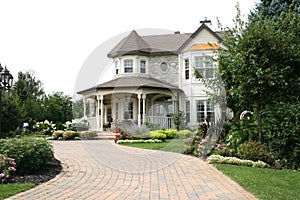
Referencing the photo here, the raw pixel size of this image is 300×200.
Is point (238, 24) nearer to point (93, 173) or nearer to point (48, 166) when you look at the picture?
point (93, 173)

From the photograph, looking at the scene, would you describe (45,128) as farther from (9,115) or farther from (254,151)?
(254,151)

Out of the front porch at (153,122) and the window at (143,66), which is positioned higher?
the window at (143,66)

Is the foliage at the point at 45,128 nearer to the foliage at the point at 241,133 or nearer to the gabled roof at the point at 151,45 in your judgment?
the gabled roof at the point at 151,45

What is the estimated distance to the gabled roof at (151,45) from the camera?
2253 cm

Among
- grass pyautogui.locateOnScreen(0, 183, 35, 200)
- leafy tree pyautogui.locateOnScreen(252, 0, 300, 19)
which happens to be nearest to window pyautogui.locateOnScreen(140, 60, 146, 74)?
leafy tree pyautogui.locateOnScreen(252, 0, 300, 19)

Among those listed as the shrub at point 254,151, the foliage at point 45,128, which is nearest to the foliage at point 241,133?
the shrub at point 254,151

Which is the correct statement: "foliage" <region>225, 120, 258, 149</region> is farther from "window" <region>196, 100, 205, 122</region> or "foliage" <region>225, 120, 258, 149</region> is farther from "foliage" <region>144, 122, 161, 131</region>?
"window" <region>196, 100, 205, 122</region>

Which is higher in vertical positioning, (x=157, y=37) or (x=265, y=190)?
(x=157, y=37)

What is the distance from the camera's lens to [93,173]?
25.0 ft

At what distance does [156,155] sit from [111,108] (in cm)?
1177

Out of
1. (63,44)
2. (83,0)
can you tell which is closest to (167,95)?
(63,44)

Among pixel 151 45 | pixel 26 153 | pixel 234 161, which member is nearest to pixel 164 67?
pixel 151 45

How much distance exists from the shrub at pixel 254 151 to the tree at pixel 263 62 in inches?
20.8

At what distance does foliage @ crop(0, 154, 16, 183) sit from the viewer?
643cm
